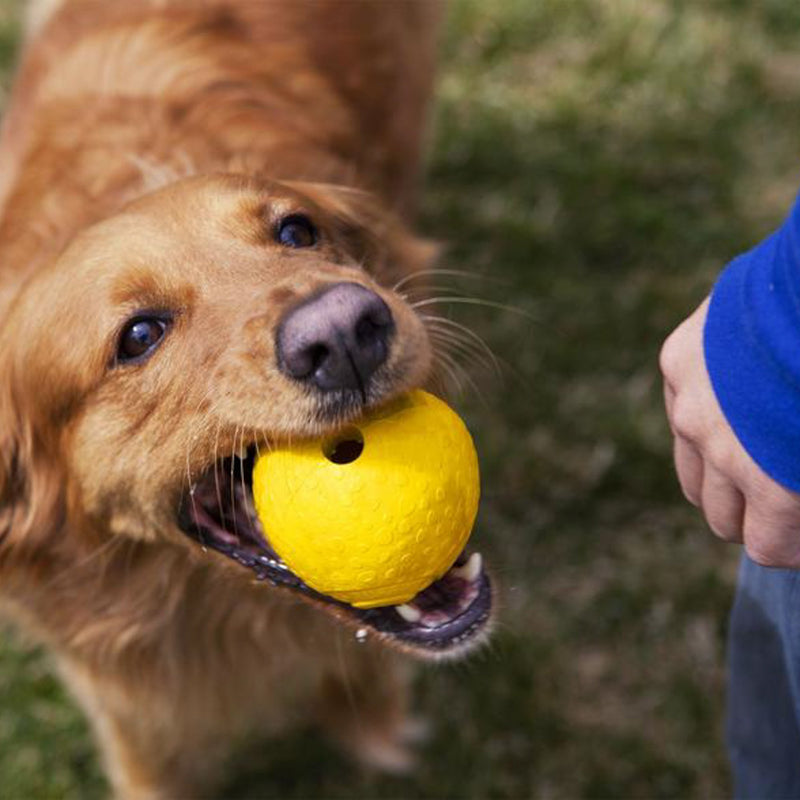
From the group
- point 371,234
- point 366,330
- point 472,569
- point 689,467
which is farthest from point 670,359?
point 371,234

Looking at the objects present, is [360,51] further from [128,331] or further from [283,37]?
[128,331]

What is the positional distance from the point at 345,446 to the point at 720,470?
0.64m

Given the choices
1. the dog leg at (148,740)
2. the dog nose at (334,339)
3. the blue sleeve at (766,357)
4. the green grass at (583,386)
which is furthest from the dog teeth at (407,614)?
the dog leg at (148,740)

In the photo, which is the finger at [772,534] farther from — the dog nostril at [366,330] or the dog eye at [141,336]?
the dog eye at [141,336]

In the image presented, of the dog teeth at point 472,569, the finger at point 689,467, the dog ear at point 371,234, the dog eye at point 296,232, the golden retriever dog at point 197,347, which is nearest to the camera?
the finger at point 689,467

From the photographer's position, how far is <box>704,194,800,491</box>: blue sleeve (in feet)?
4.86

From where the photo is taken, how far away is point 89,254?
7.52 feet

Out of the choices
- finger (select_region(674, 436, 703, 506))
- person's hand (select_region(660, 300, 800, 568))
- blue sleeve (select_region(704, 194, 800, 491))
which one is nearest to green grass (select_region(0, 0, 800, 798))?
finger (select_region(674, 436, 703, 506))

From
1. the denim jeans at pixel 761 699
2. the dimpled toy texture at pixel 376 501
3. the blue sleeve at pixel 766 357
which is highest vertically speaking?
the blue sleeve at pixel 766 357

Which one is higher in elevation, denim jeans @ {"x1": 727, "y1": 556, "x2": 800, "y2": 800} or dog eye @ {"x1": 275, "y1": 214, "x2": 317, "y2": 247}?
dog eye @ {"x1": 275, "y1": 214, "x2": 317, "y2": 247}

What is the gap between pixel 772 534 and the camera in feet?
5.25

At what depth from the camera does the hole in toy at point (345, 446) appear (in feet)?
6.36

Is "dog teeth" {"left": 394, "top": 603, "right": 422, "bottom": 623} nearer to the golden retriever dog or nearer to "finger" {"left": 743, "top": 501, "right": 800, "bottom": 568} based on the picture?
the golden retriever dog

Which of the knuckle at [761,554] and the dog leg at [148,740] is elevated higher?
the knuckle at [761,554]
